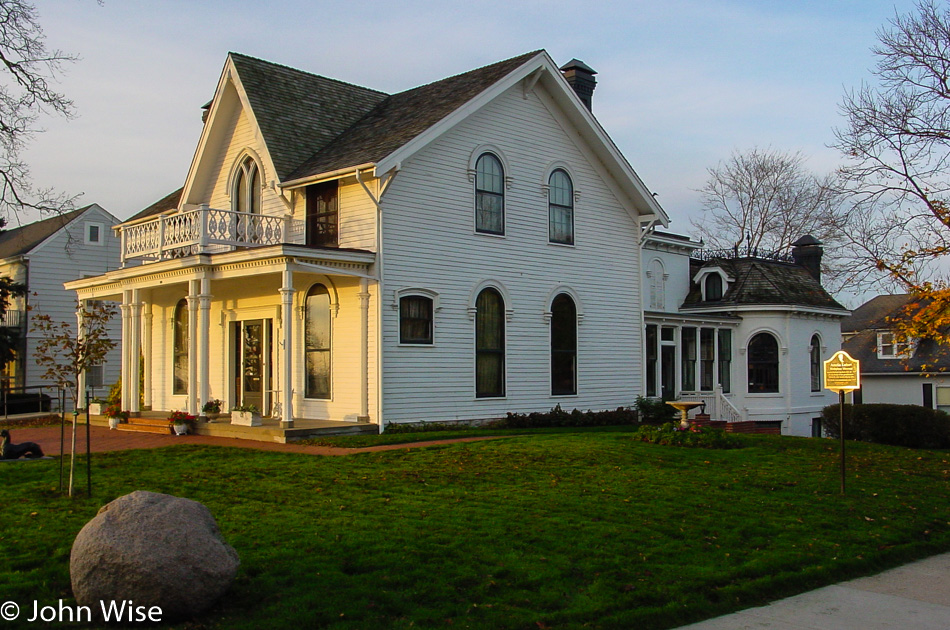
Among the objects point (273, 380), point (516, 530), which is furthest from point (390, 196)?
point (516, 530)

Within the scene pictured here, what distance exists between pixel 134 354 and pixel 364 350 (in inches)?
274

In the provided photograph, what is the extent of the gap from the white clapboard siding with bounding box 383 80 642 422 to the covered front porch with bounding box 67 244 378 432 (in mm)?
925

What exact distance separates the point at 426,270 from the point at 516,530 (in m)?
12.1

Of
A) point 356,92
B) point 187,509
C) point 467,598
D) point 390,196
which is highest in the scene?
point 356,92

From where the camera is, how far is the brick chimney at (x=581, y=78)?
92.6 ft

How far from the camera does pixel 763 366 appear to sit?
30.4 m

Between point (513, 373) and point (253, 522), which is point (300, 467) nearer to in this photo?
point (253, 522)

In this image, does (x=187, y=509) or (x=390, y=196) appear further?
(x=390, y=196)

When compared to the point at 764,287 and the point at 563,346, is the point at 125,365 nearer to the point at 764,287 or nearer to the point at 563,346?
the point at 563,346

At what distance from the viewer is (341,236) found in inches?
826

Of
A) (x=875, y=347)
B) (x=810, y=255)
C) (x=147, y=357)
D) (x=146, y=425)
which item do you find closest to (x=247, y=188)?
(x=147, y=357)

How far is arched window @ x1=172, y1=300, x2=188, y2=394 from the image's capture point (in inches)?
976

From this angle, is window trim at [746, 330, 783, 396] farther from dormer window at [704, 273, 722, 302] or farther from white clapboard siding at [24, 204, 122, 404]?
white clapboard siding at [24, 204, 122, 404]

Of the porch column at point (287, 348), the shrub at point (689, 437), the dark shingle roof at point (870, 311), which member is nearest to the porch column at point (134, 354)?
the porch column at point (287, 348)
